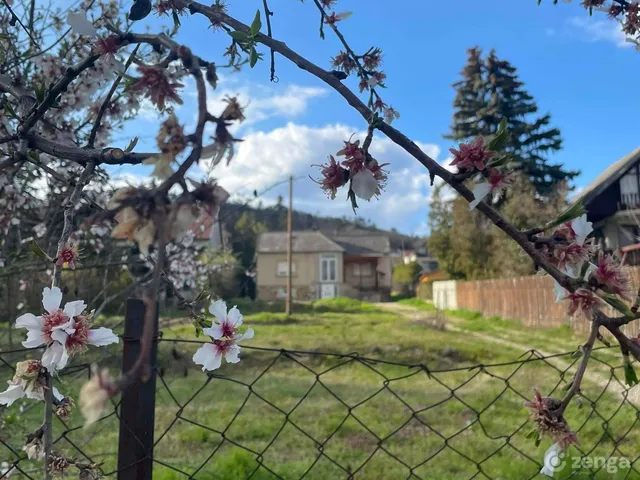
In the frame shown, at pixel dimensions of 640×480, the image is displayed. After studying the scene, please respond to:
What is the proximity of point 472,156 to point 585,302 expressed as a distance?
0.65ft

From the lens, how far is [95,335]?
2.48ft

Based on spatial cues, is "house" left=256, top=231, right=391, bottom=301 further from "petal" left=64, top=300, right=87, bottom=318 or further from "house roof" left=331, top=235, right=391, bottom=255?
"petal" left=64, top=300, right=87, bottom=318

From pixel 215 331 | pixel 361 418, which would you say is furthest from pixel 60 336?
pixel 361 418

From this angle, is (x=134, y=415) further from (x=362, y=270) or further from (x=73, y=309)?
(x=362, y=270)

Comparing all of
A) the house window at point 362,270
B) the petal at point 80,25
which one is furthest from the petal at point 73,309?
the house window at point 362,270

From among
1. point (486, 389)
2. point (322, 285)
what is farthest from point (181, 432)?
point (322, 285)

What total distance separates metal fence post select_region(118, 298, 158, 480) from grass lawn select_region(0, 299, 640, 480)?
0.24 ft

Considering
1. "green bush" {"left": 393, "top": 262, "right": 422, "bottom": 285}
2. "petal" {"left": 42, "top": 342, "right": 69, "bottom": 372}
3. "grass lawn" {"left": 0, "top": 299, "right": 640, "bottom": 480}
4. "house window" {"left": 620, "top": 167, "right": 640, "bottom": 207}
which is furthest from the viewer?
"green bush" {"left": 393, "top": 262, "right": 422, "bottom": 285}

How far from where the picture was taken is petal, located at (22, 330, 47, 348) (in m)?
0.75

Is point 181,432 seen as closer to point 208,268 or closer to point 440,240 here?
point 208,268

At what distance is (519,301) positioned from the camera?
1328cm

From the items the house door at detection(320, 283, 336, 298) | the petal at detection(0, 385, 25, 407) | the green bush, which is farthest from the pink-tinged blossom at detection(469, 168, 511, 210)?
the green bush

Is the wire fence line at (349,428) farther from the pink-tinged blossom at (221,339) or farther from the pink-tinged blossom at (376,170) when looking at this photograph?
the pink-tinged blossom at (376,170)

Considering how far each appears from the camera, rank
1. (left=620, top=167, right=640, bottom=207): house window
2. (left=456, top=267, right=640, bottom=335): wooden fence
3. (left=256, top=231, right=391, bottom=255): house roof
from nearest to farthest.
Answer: (left=456, top=267, right=640, bottom=335): wooden fence, (left=620, top=167, right=640, bottom=207): house window, (left=256, top=231, right=391, bottom=255): house roof
